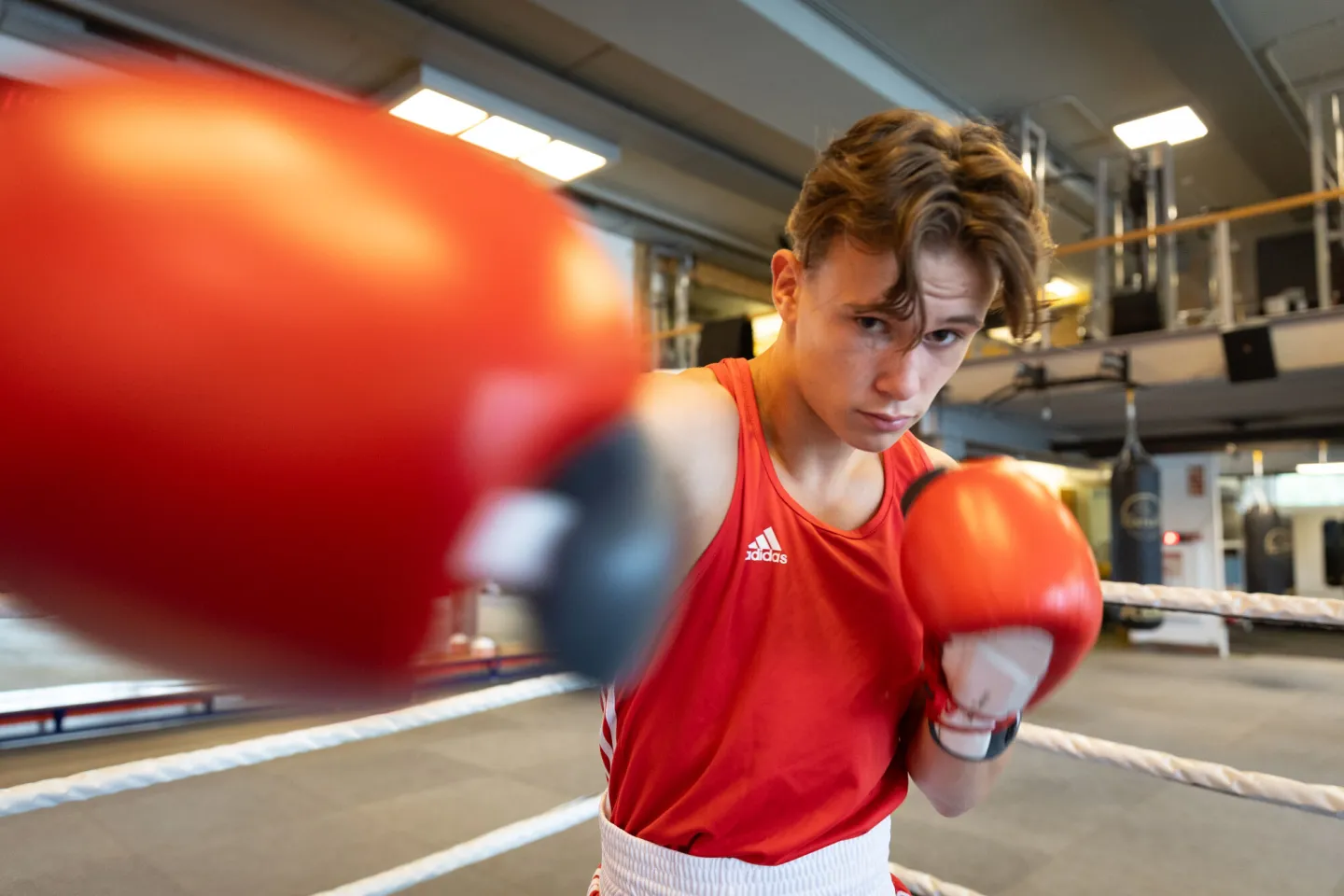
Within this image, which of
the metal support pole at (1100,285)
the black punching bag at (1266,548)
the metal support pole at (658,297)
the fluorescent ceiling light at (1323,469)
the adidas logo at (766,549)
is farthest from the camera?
the fluorescent ceiling light at (1323,469)

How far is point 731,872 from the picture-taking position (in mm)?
729

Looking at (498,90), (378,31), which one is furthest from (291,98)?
(498,90)

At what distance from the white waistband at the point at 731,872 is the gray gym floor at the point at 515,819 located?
1742mm

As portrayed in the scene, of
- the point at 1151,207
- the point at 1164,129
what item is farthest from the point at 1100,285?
the point at 1164,129

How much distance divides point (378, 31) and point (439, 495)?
4254 millimetres

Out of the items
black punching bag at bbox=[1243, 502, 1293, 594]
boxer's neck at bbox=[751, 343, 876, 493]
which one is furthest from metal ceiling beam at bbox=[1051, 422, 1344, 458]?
boxer's neck at bbox=[751, 343, 876, 493]

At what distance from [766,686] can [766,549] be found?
4.4 inches

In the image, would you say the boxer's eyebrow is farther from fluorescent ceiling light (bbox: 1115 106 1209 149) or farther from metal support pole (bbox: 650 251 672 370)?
metal support pole (bbox: 650 251 672 370)

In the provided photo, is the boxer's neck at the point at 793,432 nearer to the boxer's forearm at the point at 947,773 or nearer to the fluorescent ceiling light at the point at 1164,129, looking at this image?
the boxer's forearm at the point at 947,773

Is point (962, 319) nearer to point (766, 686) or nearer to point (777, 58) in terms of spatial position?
point (766, 686)

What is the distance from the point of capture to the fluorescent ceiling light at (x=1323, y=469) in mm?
9312

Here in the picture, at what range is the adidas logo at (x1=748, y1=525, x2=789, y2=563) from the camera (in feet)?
2.22

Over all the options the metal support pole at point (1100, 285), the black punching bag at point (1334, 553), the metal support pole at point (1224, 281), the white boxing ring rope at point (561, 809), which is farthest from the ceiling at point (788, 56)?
the black punching bag at point (1334, 553)

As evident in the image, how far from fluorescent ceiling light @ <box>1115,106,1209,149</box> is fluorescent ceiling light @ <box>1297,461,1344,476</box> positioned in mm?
5967
